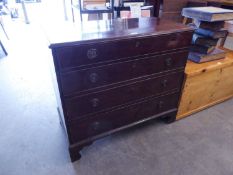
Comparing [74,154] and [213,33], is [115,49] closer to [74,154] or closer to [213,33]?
[74,154]

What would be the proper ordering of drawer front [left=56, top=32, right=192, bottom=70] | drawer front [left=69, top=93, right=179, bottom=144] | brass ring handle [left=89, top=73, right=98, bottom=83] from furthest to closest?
drawer front [left=69, top=93, right=179, bottom=144] < brass ring handle [left=89, top=73, right=98, bottom=83] < drawer front [left=56, top=32, right=192, bottom=70]

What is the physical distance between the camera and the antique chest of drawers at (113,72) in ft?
3.12

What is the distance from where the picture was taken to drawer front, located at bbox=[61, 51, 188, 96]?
993mm

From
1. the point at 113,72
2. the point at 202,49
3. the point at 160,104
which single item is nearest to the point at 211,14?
the point at 202,49

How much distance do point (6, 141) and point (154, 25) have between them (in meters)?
1.45

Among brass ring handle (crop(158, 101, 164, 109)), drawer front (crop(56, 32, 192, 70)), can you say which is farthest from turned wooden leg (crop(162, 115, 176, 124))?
drawer front (crop(56, 32, 192, 70))

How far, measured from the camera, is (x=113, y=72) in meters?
1.09

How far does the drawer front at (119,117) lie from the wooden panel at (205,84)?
14cm

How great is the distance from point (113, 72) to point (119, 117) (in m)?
0.39

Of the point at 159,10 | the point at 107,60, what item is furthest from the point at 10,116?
the point at 159,10

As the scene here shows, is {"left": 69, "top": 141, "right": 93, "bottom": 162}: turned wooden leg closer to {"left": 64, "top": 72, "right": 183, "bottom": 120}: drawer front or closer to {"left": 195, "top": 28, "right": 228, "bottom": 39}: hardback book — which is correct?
{"left": 64, "top": 72, "right": 183, "bottom": 120}: drawer front

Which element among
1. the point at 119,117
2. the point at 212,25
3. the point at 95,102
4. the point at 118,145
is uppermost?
the point at 212,25

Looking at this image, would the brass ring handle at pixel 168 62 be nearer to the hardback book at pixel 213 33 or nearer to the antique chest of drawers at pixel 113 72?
the antique chest of drawers at pixel 113 72

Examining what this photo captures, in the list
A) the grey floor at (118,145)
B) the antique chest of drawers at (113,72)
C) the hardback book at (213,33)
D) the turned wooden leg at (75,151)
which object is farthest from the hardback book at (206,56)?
the turned wooden leg at (75,151)
